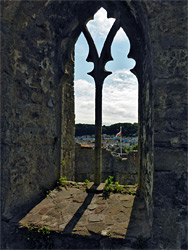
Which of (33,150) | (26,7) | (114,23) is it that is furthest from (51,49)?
(33,150)

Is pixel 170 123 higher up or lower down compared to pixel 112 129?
lower down

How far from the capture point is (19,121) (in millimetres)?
2719

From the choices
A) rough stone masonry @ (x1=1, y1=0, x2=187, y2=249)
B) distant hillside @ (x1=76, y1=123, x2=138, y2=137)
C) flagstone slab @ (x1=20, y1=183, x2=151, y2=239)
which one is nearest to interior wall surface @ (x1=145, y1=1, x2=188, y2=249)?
rough stone masonry @ (x1=1, y1=0, x2=187, y2=249)

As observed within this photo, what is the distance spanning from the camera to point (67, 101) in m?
4.32

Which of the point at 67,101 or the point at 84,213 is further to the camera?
the point at 67,101

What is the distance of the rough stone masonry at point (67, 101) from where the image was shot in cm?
196

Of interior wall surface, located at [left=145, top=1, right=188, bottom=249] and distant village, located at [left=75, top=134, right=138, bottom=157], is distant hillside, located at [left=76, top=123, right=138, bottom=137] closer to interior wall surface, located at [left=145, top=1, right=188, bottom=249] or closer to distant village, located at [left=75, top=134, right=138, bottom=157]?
distant village, located at [left=75, top=134, right=138, bottom=157]

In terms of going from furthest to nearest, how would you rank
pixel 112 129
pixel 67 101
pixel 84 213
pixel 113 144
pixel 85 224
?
pixel 113 144, pixel 112 129, pixel 67 101, pixel 84 213, pixel 85 224

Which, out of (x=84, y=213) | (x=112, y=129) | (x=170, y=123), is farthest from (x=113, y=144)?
(x=170, y=123)

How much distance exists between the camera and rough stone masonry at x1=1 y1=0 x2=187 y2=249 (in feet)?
6.42

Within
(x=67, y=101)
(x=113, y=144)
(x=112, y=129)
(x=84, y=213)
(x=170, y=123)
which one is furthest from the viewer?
(x=113, y=144)

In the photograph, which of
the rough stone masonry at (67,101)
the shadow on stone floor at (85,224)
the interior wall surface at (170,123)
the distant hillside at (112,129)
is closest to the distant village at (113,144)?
the distant hillside at (112,129)

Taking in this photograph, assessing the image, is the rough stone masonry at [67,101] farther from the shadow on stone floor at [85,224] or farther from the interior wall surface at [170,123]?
the shadow on stone floor at [85,224]

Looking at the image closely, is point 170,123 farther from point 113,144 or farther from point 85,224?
point 113,144
